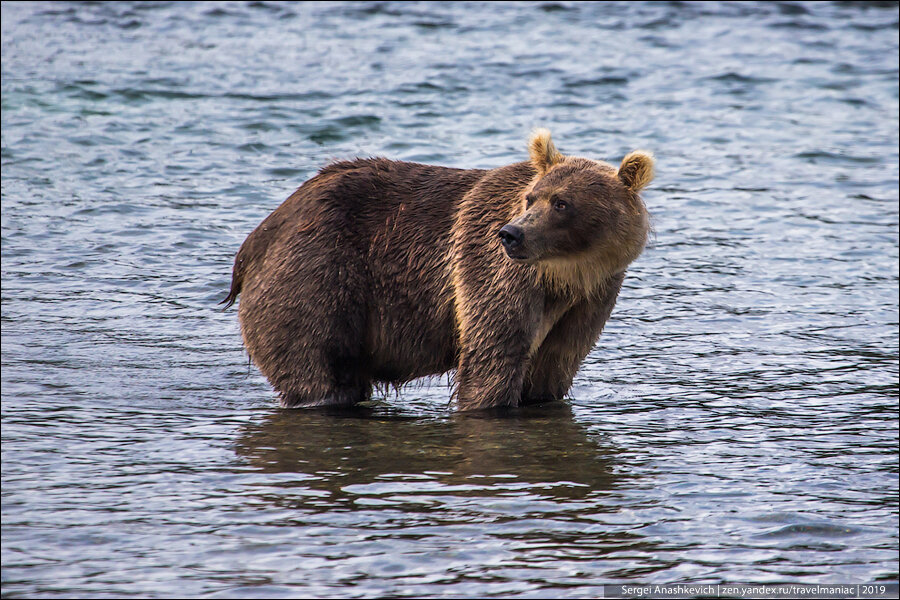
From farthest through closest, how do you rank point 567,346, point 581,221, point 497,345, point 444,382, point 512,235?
point 444,382, point 567,346, point 497,345, point 581,221, point 512,235

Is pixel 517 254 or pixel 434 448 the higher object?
pixel 517 254

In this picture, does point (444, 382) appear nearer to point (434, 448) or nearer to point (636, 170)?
point (434, 448)

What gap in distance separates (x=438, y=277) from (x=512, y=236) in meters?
0.87

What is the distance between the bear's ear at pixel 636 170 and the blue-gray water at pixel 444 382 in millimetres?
1447

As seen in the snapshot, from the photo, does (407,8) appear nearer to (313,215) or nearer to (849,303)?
(849,303)

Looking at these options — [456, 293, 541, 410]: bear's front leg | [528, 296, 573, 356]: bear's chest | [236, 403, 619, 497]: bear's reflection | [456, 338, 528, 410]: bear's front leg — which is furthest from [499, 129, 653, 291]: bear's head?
[236, 403, 619, 497]: bear's reflection

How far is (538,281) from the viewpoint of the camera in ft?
23.9

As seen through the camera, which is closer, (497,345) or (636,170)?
(636,170)

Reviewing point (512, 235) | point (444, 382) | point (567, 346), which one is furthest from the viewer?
point (444, 382)

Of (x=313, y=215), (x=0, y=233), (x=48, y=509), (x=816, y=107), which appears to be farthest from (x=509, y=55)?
(x=48, y=509)

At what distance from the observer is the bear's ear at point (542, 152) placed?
7375 mm

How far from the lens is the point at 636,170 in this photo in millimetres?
7211

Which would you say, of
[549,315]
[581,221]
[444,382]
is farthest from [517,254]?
[444,382]

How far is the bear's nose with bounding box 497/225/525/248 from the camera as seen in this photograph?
6923mm
